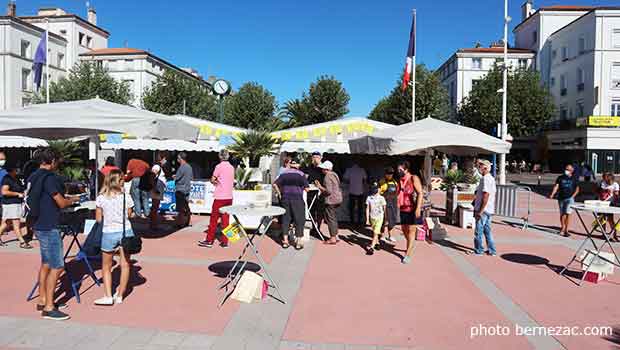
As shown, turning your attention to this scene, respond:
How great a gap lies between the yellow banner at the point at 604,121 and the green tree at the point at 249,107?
25.6m

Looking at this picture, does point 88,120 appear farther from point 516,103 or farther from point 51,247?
point 516,103

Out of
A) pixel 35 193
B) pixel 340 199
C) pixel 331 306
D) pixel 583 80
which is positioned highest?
pixel 583 80

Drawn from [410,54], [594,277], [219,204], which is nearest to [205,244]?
[219,204]

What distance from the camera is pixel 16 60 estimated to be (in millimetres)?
42625

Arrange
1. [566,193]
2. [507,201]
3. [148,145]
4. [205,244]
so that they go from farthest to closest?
[148,145]
[507,201]
[566,193]
[205,244]

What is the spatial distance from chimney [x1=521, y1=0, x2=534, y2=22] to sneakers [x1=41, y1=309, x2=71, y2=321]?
195ft

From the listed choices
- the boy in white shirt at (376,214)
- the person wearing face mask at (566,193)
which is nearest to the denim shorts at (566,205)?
the person wearing face mask at (566,193)

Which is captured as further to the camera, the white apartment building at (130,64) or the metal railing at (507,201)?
the white apartment building at (130,64)

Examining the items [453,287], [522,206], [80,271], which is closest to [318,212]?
[453,287]

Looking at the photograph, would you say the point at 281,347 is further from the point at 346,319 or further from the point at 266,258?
the point at 266,258

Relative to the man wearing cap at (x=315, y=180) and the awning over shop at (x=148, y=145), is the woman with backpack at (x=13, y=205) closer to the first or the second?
the man wearing cap at (x=315, y=180)

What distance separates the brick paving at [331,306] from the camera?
406 centimetres

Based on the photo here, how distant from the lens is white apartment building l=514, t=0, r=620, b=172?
36.6m

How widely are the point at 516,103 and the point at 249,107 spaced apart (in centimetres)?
2213
